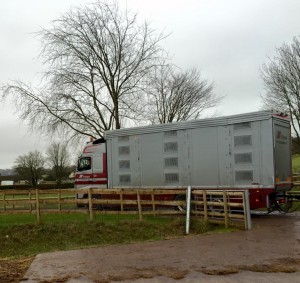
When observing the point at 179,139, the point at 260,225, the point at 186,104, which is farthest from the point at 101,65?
the point at 260,225

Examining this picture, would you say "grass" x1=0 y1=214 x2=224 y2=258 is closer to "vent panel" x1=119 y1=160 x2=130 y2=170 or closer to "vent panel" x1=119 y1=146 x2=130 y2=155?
"vent panel" x1=119 y1=160 x2=130 y2=170

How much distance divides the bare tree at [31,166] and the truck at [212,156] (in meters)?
73.0

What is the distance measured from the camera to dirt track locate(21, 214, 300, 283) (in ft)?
→ 22.3

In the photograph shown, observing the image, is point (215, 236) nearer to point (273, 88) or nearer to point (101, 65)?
point (101, 65)

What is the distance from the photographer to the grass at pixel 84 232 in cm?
1138

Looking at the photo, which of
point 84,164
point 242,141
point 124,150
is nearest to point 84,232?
point 242,141

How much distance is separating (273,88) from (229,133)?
18253 mm

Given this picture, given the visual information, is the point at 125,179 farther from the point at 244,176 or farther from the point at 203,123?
the point at 244,176

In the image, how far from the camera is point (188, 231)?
471 inches

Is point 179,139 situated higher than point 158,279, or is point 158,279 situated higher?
point 179,139

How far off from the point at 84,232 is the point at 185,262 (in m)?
5.06

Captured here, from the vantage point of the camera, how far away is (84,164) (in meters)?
20.4

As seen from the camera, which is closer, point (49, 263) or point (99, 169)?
point (49, 263)

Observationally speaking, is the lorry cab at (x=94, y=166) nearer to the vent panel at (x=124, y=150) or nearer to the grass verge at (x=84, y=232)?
the vent panel at (x=124, y=150)
